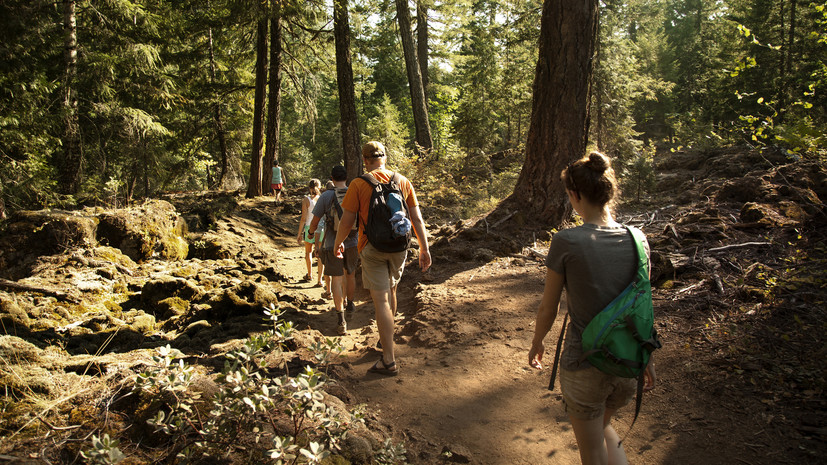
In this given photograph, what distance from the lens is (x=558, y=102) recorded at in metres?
8.04

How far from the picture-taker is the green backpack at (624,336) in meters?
2.11

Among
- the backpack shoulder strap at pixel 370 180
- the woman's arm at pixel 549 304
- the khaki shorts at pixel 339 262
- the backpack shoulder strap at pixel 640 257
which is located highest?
the backpack shoulder strap at pixel 370 180

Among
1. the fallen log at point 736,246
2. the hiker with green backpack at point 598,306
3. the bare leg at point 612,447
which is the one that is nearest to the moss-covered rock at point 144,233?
the hiker with green backpack at point 598,306

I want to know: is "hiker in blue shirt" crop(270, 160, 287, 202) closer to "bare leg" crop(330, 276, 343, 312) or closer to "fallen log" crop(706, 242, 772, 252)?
Answer: "bare leg" crop(330, 276, 343, 312)

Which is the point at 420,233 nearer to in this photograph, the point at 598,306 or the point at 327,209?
the point at 327,209

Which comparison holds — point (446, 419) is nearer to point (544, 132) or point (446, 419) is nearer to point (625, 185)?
point (544, 132)

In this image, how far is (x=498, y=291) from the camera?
21.3ft

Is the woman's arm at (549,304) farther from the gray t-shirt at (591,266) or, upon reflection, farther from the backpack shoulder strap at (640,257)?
the backpack shoulder strap at (640,257)

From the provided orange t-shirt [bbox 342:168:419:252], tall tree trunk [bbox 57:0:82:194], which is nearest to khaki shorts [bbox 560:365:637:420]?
orange t-shirt [bbox 342:168:419:252]

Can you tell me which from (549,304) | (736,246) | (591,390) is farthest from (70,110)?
(736,246)

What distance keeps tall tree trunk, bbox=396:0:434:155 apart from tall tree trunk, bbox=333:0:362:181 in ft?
14.0

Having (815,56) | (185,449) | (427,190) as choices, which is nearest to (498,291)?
(185,449)

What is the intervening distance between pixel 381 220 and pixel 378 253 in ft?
1.16

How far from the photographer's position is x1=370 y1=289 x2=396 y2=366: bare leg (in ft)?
14.4
